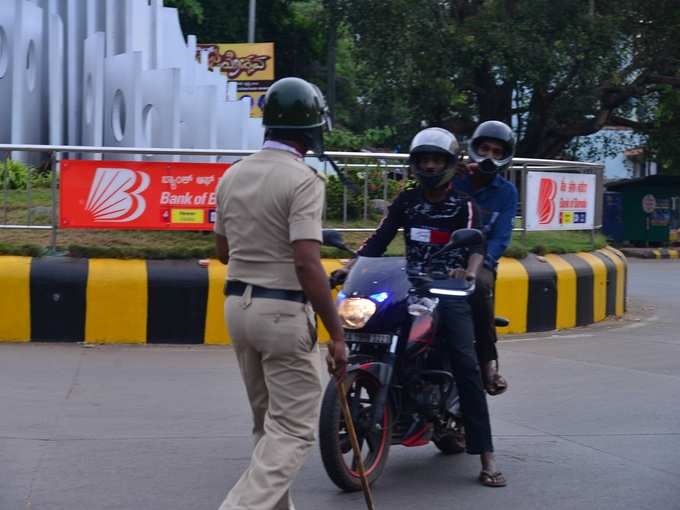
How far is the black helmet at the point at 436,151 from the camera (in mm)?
5375

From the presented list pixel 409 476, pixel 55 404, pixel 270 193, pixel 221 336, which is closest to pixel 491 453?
pixel 409 476

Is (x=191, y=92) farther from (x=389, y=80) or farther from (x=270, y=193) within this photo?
(x=270, y=193)

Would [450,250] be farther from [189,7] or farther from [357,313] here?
[189,7]

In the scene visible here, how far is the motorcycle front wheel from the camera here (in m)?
4.86

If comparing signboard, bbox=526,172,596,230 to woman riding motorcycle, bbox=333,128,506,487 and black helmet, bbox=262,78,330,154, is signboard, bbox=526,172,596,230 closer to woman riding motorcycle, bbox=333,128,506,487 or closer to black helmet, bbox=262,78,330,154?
woman riding motorcycle, bbox=333,128,506,487

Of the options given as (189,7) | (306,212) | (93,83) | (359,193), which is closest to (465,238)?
(306,212)

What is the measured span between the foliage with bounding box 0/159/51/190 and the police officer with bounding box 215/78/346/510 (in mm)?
5653

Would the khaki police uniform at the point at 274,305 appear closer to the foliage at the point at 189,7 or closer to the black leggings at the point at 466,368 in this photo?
the black leggings at the point at 466,368

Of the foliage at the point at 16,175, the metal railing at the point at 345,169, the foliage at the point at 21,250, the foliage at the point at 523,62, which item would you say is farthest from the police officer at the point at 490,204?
the foliage at the point at 523,62

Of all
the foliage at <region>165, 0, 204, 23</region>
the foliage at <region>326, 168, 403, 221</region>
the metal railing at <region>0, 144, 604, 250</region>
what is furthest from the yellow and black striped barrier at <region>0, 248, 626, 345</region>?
the foliage at <region>165, 0, 204, 23</region>

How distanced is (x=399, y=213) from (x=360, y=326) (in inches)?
30.6

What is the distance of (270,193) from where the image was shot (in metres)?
4.04

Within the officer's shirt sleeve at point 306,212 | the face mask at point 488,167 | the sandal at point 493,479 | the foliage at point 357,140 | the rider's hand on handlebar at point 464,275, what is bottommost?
the sandal at point 493,479

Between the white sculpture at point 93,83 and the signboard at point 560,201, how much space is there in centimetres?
961
